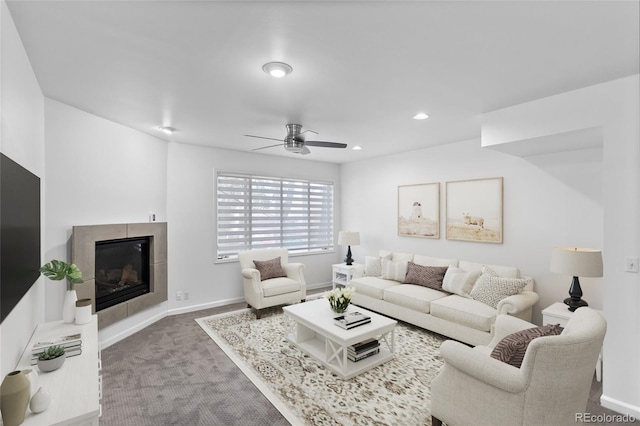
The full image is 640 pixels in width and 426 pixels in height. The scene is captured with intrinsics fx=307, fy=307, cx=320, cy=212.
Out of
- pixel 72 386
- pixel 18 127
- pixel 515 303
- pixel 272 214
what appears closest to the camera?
pixel 72 386

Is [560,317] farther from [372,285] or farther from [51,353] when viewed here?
[51,353]

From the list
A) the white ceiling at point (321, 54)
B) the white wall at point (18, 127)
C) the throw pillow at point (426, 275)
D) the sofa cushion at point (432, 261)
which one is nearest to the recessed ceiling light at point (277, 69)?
the white ceiling at point (321, 54)

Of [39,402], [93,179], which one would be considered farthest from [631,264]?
[93,179]

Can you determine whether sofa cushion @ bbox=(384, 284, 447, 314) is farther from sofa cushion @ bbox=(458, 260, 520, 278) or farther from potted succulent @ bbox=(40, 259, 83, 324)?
potted succulent @ bbox=(40, 259, 83, 324)

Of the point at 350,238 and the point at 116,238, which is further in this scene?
the point at 350,238

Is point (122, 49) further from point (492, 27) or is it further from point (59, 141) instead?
point (492, 27)

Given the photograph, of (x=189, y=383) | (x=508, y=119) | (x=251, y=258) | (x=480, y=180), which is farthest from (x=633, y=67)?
(x=251, y=258)

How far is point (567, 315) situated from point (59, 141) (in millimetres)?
5184

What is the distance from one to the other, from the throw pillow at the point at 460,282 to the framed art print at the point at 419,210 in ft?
3.05

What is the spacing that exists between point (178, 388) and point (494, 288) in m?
3.41

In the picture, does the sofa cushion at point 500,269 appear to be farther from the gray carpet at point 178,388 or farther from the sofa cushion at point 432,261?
the gray carpet at point 178,388

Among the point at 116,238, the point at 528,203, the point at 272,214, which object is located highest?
the point at 528,203

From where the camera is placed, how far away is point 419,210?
505 centimetres

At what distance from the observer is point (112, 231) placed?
3.54 meters
